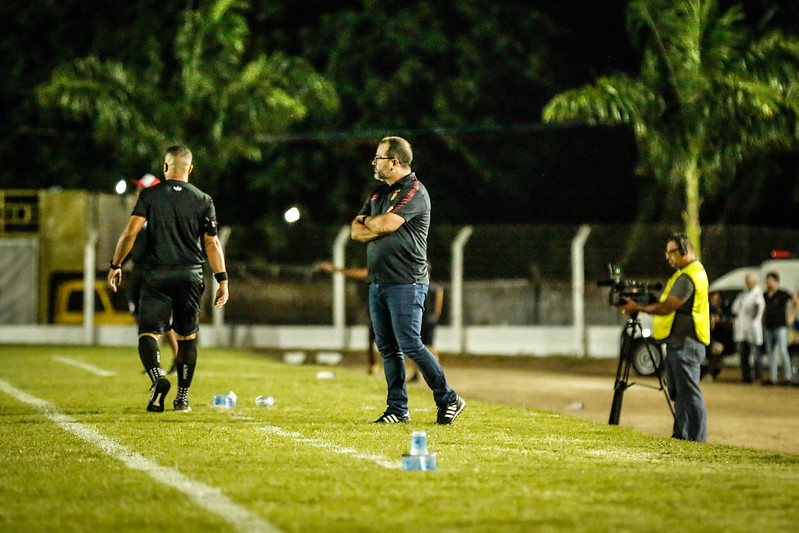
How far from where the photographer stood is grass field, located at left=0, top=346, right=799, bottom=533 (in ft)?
17.6

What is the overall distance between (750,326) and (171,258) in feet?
38.3

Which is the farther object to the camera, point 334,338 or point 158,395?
point 334,338

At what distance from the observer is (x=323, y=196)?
36000 mm

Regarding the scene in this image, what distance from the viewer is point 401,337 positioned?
29.3 feet

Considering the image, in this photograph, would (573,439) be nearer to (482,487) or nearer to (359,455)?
(359,455)

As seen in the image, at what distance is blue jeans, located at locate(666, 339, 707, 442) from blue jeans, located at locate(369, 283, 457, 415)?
1.71 m

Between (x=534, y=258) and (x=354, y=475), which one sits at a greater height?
(x=534, y=258)

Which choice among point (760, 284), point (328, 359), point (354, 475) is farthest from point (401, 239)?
point (760, 284)

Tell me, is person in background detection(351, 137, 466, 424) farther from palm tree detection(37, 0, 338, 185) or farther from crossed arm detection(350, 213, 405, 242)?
palm tree detection(37, 0, 338, 185)

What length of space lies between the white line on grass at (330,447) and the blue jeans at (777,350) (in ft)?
37.2

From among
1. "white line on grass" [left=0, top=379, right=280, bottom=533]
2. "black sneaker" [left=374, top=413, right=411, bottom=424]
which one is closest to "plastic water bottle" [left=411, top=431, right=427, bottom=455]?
"white line on grass" [left=0, top=379, right=280, bottom=533]

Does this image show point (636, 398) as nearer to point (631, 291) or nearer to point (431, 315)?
point (431, 315)

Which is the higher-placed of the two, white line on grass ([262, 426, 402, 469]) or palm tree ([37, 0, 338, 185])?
palm tree ([37, 0, 338, 185])

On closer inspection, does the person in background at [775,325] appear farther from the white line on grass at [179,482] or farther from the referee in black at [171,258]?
the white line on grass at [179,482]
